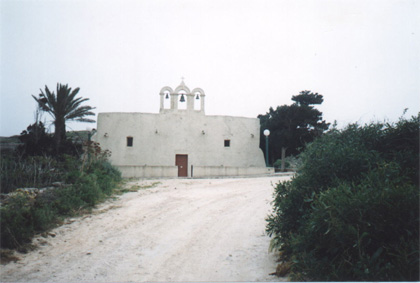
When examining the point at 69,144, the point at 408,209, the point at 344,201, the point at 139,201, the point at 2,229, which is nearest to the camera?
the point at 408,209

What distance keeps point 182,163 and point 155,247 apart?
19255 millimetres

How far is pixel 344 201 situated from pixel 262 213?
5087mm

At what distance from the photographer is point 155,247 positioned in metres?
5.89

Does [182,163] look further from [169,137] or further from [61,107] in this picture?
[61,107]

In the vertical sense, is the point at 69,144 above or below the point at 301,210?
above

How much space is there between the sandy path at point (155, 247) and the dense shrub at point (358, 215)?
0.98 meters

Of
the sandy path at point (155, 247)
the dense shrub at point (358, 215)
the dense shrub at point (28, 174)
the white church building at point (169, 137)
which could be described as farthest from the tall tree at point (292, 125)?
the dense shrub at point (358, 215)

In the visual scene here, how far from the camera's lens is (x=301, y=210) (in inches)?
185

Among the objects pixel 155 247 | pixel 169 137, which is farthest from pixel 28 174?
pixel 169 137

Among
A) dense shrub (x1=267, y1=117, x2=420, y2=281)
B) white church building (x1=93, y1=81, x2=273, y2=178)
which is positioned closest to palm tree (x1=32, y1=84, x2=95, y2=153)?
white church building (x1=93, y1=81, x2=273, y2=178)

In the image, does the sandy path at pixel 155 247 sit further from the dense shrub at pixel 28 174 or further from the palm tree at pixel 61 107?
the palm tree at pixel 61 107

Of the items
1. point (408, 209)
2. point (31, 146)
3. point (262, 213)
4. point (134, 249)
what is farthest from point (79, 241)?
point (31, 146)

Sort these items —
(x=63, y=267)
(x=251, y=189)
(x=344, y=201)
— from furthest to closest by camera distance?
(x=251, y=189) → (x=63, y=267) → (x=344, y=201)

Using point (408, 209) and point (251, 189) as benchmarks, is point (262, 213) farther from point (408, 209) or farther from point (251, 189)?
point (408, 209)
